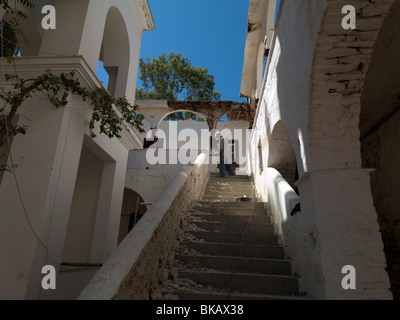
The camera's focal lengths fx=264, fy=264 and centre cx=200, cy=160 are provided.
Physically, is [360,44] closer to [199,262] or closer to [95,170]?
[199,262]

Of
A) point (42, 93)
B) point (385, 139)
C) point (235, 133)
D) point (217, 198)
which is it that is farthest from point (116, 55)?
point (235, 133)

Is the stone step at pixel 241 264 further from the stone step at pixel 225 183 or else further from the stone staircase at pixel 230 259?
the stone step at pixel 225 183

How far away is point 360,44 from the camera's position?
2578 mm

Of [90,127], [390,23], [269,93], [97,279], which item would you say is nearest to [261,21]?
[269,93]

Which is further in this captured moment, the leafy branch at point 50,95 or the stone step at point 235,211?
the stone step at point 235,211

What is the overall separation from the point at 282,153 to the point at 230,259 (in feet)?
9.48

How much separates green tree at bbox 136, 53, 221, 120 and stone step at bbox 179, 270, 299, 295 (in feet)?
53.3

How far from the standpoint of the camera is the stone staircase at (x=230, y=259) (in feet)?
10.4

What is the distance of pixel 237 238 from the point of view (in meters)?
4.35

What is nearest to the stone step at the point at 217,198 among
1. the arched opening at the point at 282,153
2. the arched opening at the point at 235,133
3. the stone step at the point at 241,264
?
the arched opening at the point at 282,153

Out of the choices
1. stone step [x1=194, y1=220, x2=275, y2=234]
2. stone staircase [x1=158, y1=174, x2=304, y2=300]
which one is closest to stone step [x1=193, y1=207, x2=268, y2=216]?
stone staircase [x1=158, y1=174, x2=304, y2=300]

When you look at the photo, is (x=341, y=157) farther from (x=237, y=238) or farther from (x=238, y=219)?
(x=238, y=219)

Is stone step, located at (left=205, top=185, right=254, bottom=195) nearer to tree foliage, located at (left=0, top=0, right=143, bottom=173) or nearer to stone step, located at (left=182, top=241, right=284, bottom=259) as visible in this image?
stone step, located at (left=182, top=241, right=284, bottom=259)

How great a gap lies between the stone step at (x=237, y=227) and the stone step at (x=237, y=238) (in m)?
0.25
